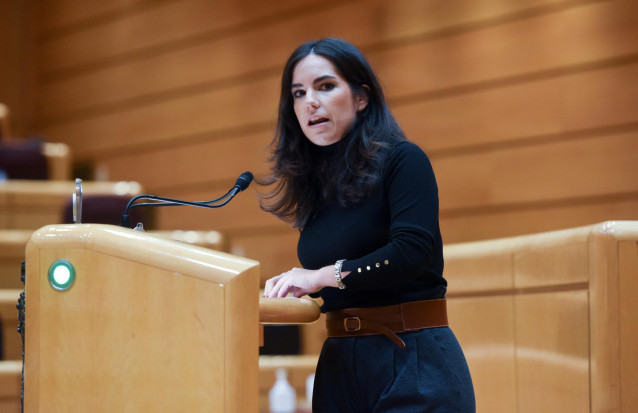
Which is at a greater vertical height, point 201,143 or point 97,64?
point 97,64

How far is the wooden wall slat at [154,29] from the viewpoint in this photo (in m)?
4.67

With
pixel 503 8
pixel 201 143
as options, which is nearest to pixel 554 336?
pixel 503 8

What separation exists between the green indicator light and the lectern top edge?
0.07 feet

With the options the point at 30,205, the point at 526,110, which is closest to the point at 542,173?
the point at 526,110

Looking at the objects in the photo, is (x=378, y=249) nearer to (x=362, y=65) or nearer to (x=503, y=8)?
(x=362, y=65)

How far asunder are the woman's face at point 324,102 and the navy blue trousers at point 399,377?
33 cm

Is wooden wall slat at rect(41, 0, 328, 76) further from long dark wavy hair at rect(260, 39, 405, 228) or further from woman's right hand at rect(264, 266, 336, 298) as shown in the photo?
woman's right hand at rect(264, 266, 336, 298)

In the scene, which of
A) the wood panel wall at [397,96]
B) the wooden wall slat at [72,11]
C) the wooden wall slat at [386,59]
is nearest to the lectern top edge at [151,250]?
the wood panel wall at [397,96]

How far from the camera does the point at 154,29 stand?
512cm

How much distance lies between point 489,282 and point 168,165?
3.25 metres

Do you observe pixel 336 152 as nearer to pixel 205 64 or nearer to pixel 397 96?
pixel 397 96

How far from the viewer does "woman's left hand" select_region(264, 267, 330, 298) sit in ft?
3.82

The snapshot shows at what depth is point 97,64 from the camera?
17.8ft

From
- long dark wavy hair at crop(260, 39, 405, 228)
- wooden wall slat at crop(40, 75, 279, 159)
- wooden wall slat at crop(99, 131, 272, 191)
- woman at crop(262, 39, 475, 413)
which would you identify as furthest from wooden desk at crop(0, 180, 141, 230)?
woman at crop(262, 39, 475, 413)
